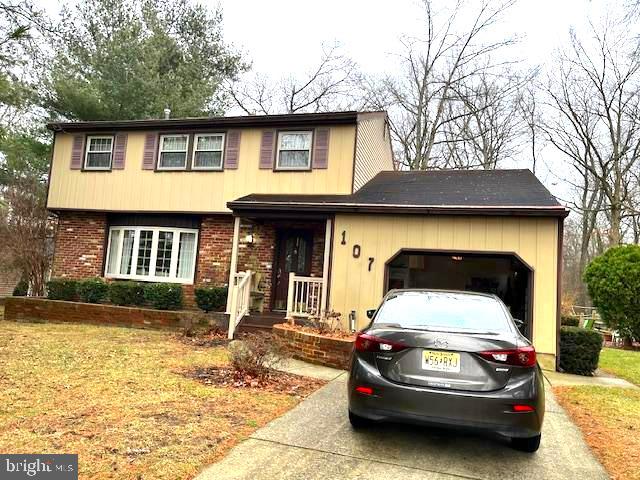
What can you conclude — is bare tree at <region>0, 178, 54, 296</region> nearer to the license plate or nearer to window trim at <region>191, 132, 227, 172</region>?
window trim at <region>191, 132, 227, 172</region>

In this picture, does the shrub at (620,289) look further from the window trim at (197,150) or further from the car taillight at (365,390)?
the car taillight at (365,390)

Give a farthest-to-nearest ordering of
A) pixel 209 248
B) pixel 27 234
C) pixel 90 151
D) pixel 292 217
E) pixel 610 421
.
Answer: pixel 27 234, pixel 90 151, pixel 209 248, pixel 292 217, pixel 610 421

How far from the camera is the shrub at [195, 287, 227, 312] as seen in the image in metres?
11.0

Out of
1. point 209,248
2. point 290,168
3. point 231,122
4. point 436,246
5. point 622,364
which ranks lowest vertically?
point 622,364

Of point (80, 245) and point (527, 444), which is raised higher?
point (80, 245)

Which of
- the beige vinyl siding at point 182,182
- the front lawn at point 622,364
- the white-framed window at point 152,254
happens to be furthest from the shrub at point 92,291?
the front lawn at point 622,364

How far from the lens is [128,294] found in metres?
11.6

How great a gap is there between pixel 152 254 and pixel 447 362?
10.8m

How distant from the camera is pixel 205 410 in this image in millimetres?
4613

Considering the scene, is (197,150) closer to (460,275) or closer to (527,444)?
(460,275)

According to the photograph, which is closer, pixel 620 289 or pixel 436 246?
pixel 436 246

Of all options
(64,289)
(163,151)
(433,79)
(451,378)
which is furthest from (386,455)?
(433,79)

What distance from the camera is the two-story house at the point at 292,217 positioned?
28.5 feet

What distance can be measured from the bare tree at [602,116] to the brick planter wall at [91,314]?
20.1 m
